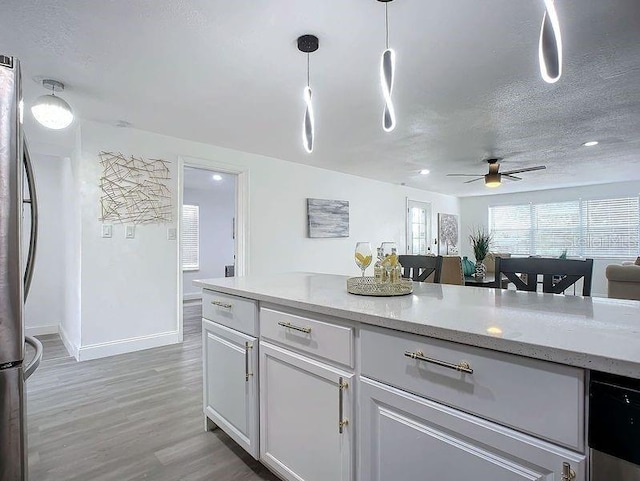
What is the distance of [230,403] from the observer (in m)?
1.77

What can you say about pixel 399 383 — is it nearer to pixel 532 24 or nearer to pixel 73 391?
pixel 532 24

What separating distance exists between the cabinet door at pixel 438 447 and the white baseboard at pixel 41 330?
183 inches

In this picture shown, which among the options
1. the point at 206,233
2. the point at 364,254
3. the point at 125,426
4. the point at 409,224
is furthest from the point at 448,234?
the point at 125,426

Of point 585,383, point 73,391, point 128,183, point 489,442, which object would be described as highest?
point 128,183

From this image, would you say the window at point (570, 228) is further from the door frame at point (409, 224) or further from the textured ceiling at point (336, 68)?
the textured ceiling at point (336, 68)

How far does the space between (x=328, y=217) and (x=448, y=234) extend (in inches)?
174

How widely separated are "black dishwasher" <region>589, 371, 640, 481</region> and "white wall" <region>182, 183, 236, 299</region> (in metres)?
6.80

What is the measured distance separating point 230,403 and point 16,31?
2265 millimetres

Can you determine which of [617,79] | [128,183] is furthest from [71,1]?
[617,79]

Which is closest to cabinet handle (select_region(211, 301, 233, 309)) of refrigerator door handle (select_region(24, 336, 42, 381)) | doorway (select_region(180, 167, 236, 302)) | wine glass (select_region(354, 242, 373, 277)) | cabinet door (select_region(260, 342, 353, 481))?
cabinet door (select_region(260, 342, 353, 481))

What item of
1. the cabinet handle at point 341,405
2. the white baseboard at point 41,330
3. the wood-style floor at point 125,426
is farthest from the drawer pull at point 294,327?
the white baseboard at point 41,330

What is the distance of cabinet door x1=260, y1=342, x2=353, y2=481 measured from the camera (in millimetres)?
1220

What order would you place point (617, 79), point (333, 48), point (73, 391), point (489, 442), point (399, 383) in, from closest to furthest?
1. point (489, 442)
2. point (399, 383)
3. point (333, 48)
4. point (617, 79)
5. point (73, 391)

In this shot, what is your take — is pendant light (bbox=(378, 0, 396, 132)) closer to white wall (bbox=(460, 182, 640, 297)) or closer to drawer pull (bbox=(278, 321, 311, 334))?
drawer pull (bbox=(278, 321, 311, 334))
